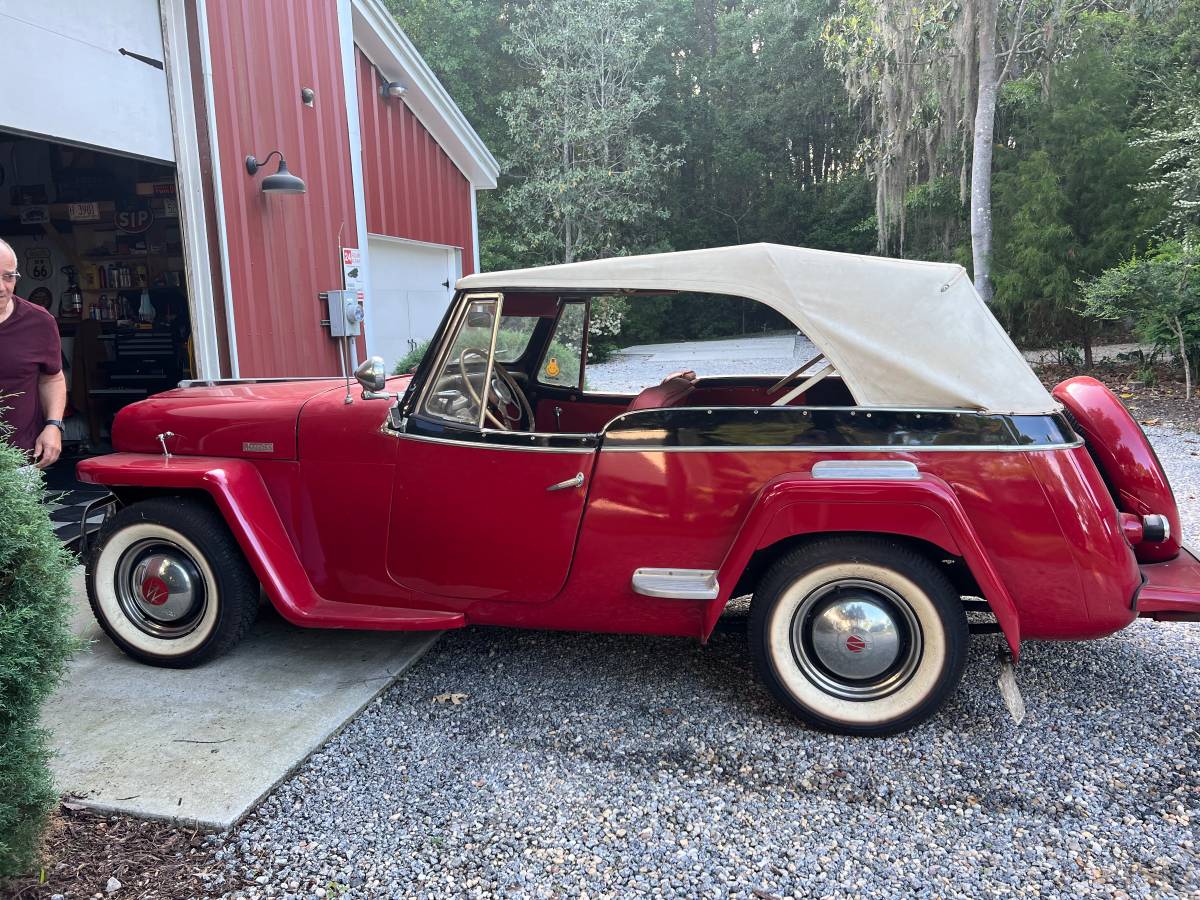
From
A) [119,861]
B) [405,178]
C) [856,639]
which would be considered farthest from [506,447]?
[405,178]

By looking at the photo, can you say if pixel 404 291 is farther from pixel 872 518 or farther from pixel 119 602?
pixel 872 518

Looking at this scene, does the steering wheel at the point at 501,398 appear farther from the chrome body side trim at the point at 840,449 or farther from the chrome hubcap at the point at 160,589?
the chrome hubcap at the point at 160,589

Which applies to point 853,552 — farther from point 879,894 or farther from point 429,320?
point 429,320

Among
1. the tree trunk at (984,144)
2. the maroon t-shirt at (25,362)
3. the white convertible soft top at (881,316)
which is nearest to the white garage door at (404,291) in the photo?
the maroon t-shirt at (25,362)

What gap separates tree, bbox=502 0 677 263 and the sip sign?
46.5ft

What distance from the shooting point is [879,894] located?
214cm

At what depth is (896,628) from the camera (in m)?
2.81

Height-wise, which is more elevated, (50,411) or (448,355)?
(448,355)

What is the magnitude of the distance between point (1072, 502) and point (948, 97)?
40.5 feet

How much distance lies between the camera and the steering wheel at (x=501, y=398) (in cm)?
327

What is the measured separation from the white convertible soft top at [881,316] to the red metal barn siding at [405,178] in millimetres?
7389

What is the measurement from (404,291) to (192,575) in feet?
26.0

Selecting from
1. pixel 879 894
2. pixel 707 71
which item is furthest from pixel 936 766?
pixel 707 71

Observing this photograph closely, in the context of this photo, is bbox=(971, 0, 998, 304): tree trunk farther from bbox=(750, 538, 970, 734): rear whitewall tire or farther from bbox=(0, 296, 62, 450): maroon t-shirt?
bbox=(0, 296, 62, 450): maroon t-shirt
